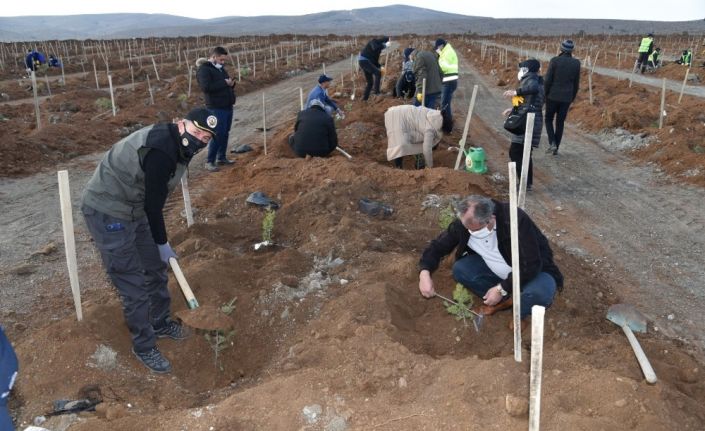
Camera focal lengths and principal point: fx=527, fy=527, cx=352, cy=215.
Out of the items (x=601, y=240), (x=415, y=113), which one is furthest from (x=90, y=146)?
(x=601, y=240)

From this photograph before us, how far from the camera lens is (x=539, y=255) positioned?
12.5ft

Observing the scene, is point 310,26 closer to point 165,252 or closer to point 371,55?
point 371,55

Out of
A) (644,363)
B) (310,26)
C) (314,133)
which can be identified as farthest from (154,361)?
(310,26)

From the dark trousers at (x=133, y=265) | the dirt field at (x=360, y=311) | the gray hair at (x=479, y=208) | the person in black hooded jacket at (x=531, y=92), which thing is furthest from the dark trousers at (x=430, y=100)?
the dark trousers at (x=133, y=265)

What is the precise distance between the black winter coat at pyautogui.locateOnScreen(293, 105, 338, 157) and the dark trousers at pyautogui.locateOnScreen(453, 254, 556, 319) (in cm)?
408

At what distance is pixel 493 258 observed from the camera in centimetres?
411

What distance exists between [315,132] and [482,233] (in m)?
4.45

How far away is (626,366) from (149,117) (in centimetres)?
1213

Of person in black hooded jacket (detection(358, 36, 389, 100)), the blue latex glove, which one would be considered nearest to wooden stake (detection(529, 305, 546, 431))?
the blue latex glove

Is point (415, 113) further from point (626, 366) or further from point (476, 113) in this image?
point (476, 113)

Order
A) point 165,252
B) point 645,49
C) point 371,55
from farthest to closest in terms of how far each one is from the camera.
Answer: point 645,49, point 371,55, point 165,252

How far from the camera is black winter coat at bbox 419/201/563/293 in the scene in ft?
12.3

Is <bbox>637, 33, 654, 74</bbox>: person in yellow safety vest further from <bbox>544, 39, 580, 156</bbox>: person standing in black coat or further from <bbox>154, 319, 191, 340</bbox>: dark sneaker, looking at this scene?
<bbox>154, 319, 191, 340</bbox>: dark sneaker

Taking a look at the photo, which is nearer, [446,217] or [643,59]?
[446,217]
